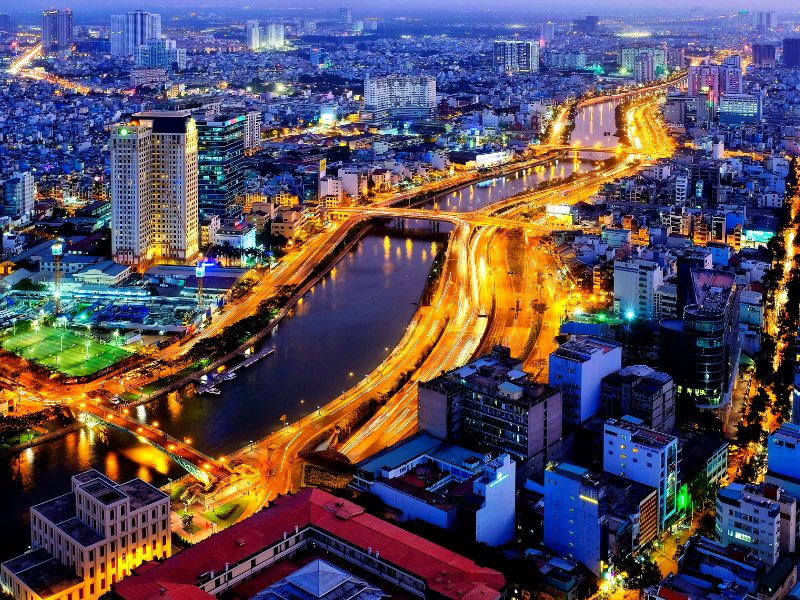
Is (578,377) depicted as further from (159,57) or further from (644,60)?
(159,57)

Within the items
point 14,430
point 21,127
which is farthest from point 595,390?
point 21,127

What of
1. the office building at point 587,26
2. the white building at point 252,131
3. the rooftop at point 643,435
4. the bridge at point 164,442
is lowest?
the bridge at point 164,442

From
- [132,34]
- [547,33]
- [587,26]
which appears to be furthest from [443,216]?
[587,26]

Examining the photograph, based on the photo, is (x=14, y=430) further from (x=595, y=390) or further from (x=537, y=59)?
(x=537, y=59)

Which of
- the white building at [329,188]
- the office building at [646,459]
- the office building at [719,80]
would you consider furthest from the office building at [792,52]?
the office building at [646,459]

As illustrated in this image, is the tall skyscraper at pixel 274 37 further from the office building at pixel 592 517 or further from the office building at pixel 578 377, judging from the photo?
the office building at pixel 592 517

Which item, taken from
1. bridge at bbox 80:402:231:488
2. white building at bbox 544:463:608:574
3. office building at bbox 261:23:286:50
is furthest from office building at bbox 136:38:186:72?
white building at bbox 544:463:608:574
